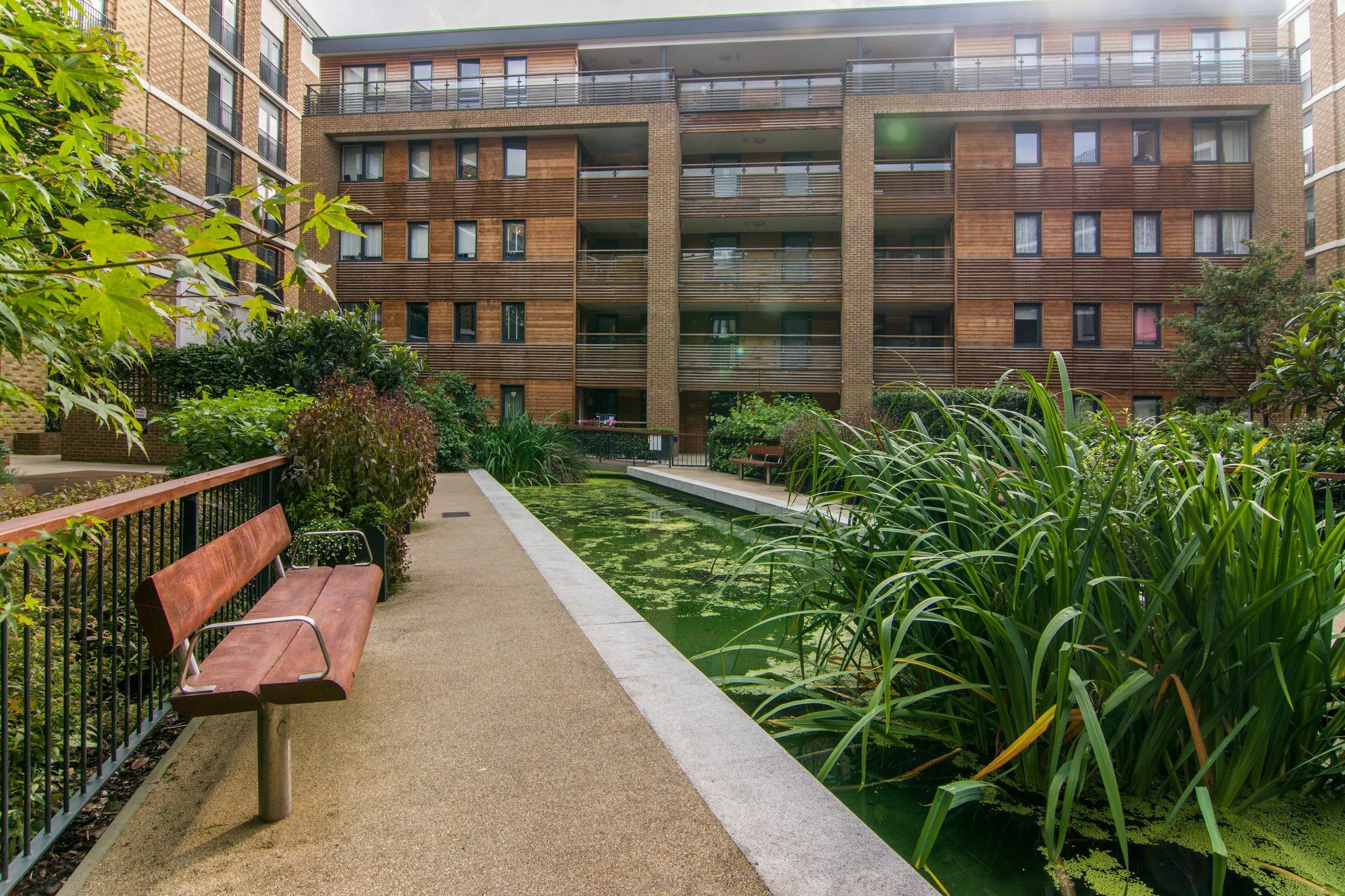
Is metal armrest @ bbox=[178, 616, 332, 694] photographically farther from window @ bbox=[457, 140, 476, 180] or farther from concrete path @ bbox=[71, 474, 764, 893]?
window @ bbox=[457, 140, 476, 180]

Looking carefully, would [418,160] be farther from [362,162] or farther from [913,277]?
[913,277]

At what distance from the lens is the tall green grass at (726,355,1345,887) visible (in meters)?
2.27

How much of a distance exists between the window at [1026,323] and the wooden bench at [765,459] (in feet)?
47.3

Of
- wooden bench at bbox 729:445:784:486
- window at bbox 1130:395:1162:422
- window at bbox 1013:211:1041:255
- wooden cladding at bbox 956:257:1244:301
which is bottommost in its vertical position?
wooden bench at bbox 729:445:784:486

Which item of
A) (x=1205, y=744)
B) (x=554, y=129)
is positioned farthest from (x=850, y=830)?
(x=554, y=129)

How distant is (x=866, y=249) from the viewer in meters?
26.4

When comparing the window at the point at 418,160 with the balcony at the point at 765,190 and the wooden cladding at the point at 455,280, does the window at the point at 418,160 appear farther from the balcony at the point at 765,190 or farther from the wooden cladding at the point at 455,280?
the balcony at the point at 765,190

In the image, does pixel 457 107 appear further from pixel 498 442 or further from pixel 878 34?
pixel 498 442

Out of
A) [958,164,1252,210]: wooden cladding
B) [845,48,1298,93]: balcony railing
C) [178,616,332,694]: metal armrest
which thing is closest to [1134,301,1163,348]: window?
[958,164,1252,210]: wooden cladding

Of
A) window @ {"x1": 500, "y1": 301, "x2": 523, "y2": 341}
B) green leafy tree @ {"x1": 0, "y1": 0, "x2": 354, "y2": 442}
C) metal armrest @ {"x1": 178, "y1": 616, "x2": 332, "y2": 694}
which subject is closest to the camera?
green leafy tree @ {"x1": 0, "y1": 0, "x2": 354, "y2": 442}

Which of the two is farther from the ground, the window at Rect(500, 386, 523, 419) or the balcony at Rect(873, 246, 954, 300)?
the balcony at Rect(873, 246, 954, 300)

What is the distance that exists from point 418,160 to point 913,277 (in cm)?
1844

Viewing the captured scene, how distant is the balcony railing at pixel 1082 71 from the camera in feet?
83.9

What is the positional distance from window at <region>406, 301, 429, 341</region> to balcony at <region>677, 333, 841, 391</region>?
9.29m
